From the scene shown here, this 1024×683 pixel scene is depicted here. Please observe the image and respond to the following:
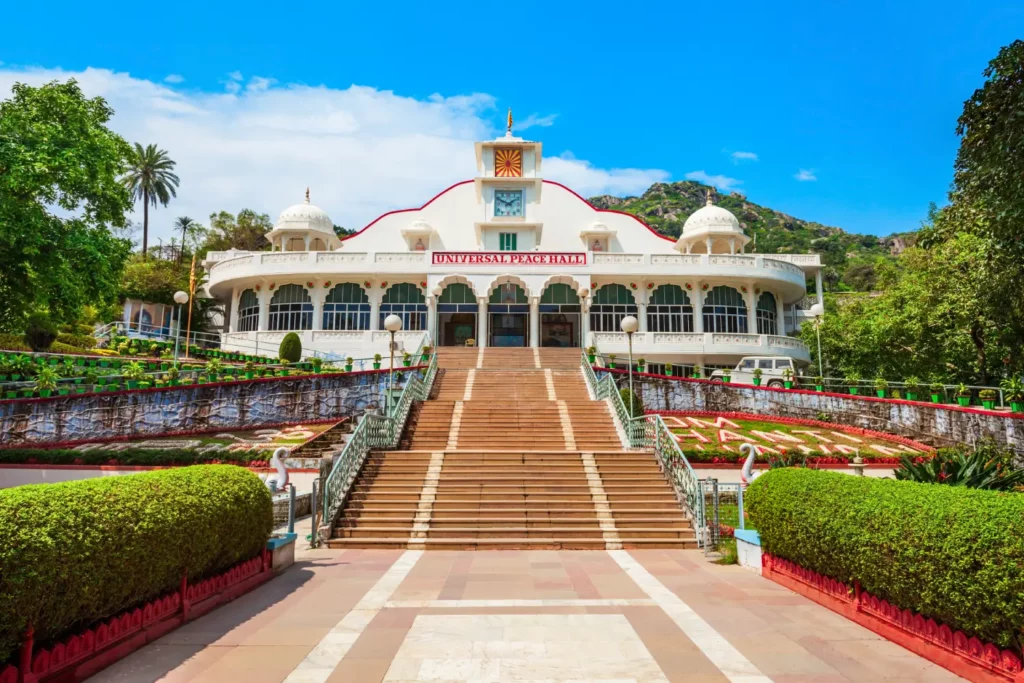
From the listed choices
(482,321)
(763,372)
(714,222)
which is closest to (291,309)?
(482,321)

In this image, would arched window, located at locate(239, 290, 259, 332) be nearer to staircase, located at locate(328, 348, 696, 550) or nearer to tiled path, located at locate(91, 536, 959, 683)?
staircase, located at locate(328, 348, 696, 550)

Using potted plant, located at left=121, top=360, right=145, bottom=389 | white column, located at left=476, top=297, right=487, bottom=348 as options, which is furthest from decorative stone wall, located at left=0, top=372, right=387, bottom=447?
white column, located at left=476, top=297, right=487, bottom=348

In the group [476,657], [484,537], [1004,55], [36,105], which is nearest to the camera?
[476,657]

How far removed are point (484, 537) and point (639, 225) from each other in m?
31.4

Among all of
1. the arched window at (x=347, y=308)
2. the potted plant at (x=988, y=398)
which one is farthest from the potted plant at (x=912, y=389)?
the arched window at (x=347, y=308)

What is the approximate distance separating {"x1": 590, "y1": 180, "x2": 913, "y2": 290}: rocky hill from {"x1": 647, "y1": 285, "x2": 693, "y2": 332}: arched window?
39.3 m

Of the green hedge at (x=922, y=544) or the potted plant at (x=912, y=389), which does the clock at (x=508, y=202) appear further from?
the green hedge at (x=922, y=544)

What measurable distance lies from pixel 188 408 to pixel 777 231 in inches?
4248

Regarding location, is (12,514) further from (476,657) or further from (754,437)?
(754,437)

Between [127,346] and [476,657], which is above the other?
[127,346]

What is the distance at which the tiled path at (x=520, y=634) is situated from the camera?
518cm

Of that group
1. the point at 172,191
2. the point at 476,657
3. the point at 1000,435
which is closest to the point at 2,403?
the point at 476,657

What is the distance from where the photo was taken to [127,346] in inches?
1194

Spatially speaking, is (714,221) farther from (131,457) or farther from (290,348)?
(131,457)
